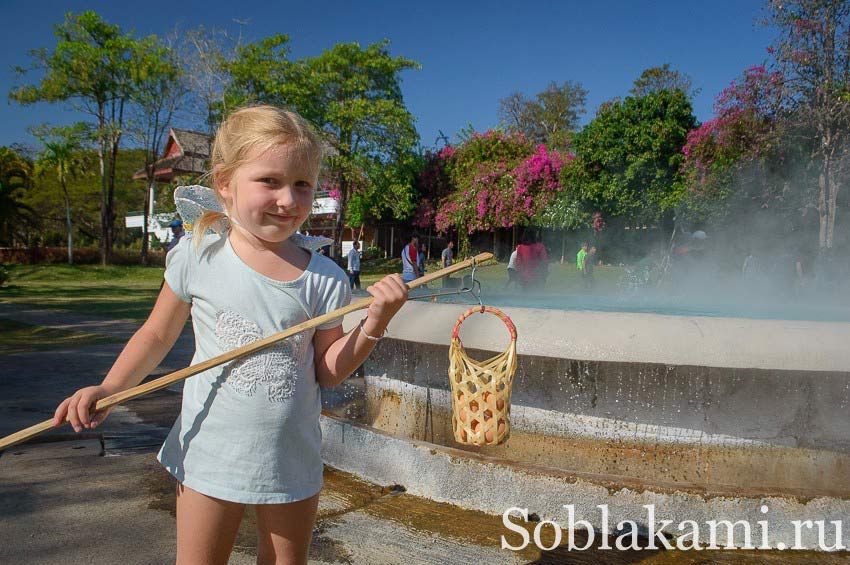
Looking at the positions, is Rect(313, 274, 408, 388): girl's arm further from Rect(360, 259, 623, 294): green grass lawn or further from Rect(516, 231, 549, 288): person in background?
Rect(360, 259, 623, 294): green grass lawn

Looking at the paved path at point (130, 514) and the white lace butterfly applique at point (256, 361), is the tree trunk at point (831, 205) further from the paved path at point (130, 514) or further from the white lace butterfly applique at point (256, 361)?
the white lace butterfly applique at point (256, 361)

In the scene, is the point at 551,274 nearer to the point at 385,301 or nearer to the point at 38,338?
the point at 38,338

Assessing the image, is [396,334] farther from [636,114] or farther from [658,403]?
[636,114]

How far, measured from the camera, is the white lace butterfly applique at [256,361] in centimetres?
131

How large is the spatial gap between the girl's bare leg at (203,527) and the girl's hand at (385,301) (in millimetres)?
481

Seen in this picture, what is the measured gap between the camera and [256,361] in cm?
132

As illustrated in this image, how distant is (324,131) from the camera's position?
71.2 feet

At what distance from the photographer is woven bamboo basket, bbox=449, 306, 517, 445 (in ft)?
5.98

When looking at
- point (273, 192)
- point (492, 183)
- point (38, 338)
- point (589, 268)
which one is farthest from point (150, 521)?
point (492, 183)

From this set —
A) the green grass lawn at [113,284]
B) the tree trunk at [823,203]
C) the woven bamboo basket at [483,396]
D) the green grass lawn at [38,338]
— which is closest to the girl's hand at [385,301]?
the woven bamboo basket at [483,396]

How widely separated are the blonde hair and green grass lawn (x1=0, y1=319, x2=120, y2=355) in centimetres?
614

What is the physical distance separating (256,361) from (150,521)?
1.38m

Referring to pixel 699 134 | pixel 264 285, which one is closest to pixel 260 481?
pixel 264 285

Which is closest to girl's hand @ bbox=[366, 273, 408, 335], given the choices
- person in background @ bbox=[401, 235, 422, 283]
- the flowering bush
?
person in background @ bbox=[401, 235, 422, 283]
